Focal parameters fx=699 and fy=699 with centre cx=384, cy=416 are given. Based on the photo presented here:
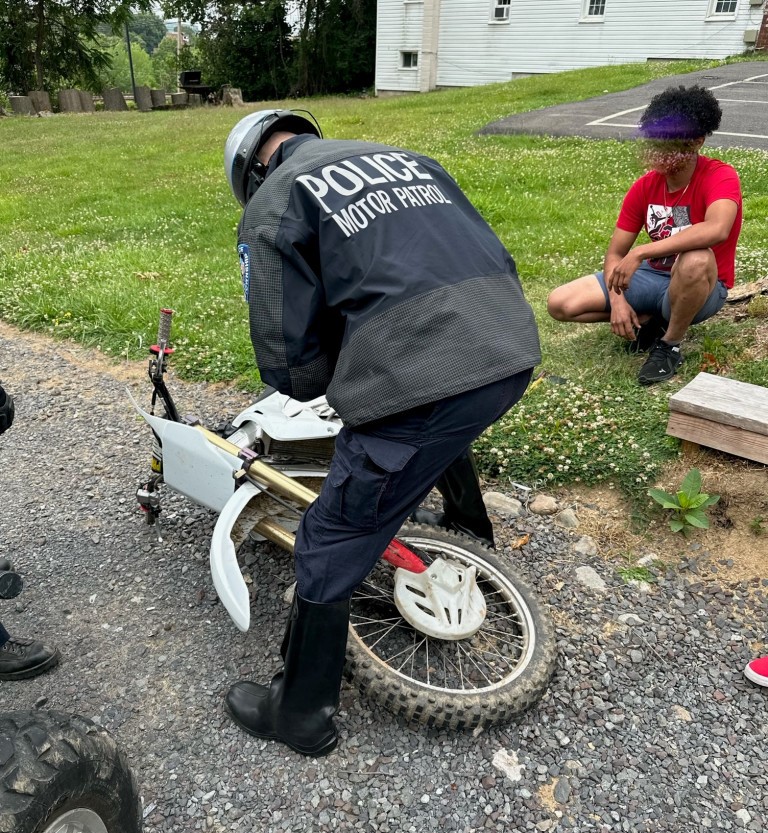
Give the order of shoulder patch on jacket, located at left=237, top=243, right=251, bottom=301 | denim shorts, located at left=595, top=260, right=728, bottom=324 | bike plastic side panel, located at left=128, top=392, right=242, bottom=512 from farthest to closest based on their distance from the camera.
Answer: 1. denim shorts, located at left=595, top=260, right=728, bottom=324
2. bike plastic side panel, located at left=128, top=392, right=242, bottom=512
3. shoulder patch on jacket, located at left=237, top=243, right=251, bottom=301

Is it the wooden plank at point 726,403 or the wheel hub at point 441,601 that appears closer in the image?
the wheel hub at point 441,601

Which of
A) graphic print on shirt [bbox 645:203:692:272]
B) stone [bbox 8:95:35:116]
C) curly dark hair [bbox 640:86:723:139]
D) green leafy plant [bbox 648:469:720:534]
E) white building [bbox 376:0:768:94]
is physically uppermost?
white building [bbox 376:0:768:94]

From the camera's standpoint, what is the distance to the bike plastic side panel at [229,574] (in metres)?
2.33

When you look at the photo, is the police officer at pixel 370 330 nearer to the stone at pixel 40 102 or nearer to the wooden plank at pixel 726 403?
the wooden plank at pixel 726 403

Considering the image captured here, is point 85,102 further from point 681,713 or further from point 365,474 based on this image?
point 681,713

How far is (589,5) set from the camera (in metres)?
26.8

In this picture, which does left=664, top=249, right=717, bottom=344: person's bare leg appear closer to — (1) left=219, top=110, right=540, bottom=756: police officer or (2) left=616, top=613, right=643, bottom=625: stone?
(2) left=616, top=613, right=643, bottom=625: stone

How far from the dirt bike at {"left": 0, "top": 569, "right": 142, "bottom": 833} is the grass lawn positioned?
2.45 meters

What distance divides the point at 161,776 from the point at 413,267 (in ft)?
5.99

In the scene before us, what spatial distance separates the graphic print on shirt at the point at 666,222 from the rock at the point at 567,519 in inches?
71.4

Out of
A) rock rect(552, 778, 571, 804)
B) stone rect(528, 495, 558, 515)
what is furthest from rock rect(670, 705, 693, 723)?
stone rect(528, 495, 558, 515)

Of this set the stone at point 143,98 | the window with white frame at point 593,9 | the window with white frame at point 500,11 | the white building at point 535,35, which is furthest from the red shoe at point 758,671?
the stone at point 143,98

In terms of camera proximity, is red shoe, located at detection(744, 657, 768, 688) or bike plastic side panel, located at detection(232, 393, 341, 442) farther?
bike plastic side panel, located at detection(232, 393, 341, 442)

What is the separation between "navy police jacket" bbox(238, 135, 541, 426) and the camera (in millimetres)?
1874
